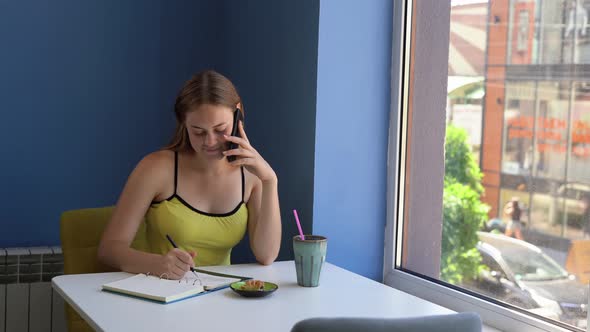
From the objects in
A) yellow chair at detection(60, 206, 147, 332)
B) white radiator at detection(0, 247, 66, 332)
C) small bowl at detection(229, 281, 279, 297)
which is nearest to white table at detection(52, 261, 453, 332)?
small bowl at detection(229, 281, 279, 297)

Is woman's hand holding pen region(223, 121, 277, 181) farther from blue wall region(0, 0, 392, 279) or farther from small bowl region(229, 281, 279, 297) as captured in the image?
small bowl region(229, 281, 279, 297)

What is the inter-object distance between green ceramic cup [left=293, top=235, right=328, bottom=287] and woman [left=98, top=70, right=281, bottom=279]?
0.29m

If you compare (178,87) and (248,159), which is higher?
(178,87)

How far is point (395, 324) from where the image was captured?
120 cm

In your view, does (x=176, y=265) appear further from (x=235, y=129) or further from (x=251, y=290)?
(x=235, y=129)

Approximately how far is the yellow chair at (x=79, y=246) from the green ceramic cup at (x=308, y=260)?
2.15 ft

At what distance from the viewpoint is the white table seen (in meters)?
1.65

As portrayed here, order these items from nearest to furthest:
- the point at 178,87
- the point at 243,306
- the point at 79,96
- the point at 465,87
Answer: the point at 243,306, the point at 465,87, the point at 79,96, the point at 178,87

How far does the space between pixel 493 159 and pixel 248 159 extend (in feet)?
2.38

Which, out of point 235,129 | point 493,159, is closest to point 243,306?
point 235,129

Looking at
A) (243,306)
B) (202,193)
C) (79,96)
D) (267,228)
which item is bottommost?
(243,306)

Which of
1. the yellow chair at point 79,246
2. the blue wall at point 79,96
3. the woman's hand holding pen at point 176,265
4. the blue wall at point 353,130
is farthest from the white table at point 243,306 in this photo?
the blue wall at point 79,96

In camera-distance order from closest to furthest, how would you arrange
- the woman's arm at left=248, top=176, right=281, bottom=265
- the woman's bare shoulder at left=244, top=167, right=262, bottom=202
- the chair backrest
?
the chair backrest
the woman's arm at left=248, top=176, right=281, bottom=265
the woman's bare shoulder at left=244, top=167, right=262, bottom=202

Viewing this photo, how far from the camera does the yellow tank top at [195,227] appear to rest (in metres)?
2.28
